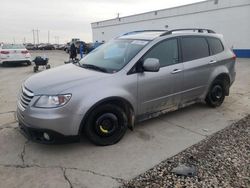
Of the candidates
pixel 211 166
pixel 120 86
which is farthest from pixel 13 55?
pixel 211 166

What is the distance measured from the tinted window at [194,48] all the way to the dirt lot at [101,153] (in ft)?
4.10

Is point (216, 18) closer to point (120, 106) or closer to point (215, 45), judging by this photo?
point (215, 45)

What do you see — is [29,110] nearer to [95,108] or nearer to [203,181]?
[95,108]

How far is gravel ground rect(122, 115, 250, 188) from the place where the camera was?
3.19 metres

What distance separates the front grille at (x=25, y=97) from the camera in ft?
12.6

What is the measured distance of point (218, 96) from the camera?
6.07 metres

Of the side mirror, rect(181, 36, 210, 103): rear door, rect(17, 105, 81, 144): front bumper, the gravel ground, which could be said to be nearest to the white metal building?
rect(181, 36, 210, 103): rear door

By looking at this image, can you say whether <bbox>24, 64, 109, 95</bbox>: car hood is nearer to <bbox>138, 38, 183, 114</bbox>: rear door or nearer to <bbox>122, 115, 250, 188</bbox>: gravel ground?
<bbox>138, 38, 183, 114</bbox>: rear door

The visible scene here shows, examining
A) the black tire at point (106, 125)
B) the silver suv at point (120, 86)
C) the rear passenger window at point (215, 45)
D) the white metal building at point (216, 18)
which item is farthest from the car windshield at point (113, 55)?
the white metal building at point (216, 18)

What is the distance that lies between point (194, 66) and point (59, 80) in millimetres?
2714

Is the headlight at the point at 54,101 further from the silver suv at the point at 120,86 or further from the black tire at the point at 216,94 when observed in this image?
the black tire at the point at 216,94

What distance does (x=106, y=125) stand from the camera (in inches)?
161

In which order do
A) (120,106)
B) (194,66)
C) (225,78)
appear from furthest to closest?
(225,78) < (194,66) < (120,106)

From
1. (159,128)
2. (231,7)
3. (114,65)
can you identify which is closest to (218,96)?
(159,128)
